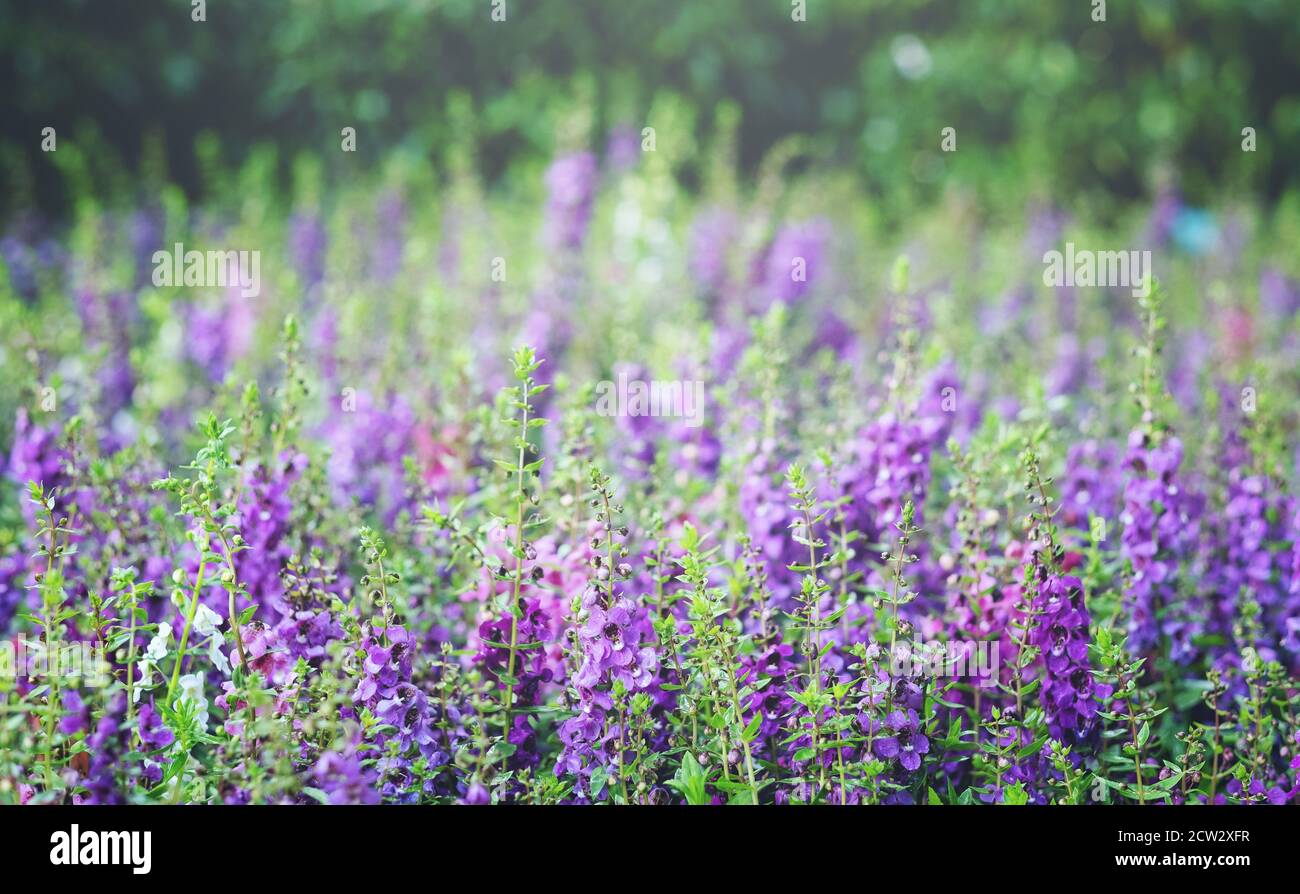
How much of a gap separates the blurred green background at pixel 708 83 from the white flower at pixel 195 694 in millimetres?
4315

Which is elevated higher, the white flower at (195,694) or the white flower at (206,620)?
the white flower at (206,620)

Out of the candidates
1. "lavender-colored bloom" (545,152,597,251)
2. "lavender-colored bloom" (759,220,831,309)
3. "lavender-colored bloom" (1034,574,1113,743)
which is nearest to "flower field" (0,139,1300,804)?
"lavender-colored bloom" (1034,574,1113,743)

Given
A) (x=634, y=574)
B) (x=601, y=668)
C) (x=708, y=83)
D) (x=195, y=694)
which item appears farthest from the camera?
(x=708, y=83)

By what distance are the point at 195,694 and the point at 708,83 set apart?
644 centimetres

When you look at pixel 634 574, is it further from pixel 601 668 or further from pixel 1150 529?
pixel 1150 529

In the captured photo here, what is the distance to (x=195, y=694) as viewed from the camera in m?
2.53

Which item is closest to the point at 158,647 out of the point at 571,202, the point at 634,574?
the point at 634,574

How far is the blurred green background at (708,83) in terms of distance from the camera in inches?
296

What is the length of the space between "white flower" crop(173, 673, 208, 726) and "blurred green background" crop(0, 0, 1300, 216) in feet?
14.2

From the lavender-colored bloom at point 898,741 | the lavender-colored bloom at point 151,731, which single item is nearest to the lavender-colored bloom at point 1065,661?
the lavender-colored bloom at point 898,741

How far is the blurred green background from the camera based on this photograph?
7.52 metres

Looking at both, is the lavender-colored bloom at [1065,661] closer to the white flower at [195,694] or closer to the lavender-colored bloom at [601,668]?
the lavender-colored bloom at [601,668]

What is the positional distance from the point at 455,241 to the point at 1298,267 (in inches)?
171

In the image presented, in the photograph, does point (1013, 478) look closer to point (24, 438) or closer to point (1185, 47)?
point (24, 438)
